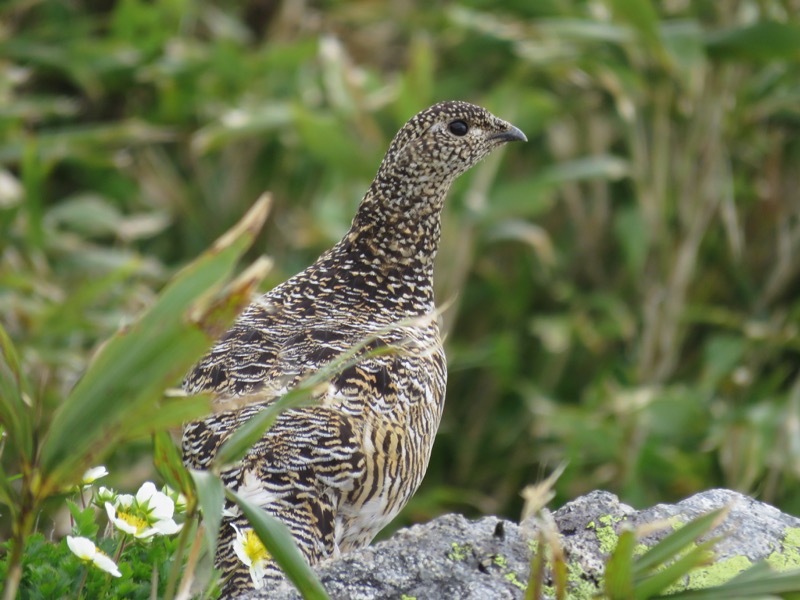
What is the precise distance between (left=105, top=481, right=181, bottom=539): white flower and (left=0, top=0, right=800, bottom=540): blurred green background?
4.27 meters

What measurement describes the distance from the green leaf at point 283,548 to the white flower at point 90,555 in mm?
417

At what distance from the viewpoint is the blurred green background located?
25.7 ft

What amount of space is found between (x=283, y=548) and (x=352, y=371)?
1.31m

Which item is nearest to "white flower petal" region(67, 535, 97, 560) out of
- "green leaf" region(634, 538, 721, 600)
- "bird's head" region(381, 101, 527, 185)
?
"green leaf" region(634, 538, 721, 600)

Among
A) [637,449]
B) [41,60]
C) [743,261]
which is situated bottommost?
[637,449]

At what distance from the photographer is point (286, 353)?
3.98 meters

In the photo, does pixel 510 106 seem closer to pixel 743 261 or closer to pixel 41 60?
pixel 743 261

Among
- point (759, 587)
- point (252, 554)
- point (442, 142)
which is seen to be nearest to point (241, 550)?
point (252, 554)

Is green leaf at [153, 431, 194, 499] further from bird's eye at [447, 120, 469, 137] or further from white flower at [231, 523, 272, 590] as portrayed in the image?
bird's eye at [447, 120, 469, 137]

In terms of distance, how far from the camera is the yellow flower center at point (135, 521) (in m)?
3.04

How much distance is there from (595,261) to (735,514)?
593cm

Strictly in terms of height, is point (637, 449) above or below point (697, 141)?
below

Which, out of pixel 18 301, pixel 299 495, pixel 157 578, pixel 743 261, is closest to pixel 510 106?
pixel 743 261

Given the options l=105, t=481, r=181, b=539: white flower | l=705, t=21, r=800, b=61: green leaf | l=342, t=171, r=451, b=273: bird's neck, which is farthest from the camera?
l=705, t=21, r=800, b=61: green leaf
